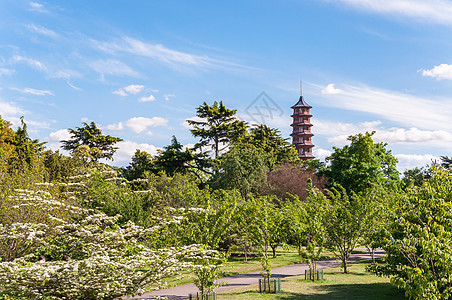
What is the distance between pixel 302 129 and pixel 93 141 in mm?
44993

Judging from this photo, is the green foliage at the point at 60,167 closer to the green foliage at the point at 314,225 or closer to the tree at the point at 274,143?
the green foliage at the point at 314,225

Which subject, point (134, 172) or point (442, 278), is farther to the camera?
point (134, 172)

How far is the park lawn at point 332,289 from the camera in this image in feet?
54.5

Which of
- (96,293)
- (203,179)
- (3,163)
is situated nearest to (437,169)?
(96,293)

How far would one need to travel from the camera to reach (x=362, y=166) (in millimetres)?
45969

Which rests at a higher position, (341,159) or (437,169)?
(341,159)

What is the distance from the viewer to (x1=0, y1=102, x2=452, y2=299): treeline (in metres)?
9.14

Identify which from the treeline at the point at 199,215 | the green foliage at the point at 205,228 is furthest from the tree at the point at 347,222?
the green foliage at the point at 205,228

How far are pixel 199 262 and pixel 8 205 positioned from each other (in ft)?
29.4

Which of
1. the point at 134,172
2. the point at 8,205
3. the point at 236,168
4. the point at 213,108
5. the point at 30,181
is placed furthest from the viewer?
the point at 134,172

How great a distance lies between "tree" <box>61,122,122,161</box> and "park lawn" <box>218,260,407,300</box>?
125ft

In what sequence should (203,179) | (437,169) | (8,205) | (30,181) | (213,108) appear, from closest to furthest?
(437,169) < (8,205) < (30,181) < (203,179) < (213,108)

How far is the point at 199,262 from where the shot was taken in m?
13.7

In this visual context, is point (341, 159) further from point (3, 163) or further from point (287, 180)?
point (3, 163)
